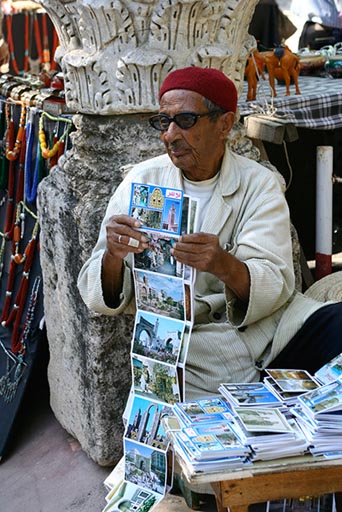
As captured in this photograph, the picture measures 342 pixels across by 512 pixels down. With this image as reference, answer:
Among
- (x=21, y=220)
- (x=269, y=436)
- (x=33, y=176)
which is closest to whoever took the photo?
(x=269, y=436)

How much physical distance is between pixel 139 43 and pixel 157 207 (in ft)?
3.07

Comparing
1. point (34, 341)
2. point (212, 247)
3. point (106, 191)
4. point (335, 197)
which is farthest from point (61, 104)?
point (335, 197)

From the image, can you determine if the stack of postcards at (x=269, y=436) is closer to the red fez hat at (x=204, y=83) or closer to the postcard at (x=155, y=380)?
the postcard at (x=155, y=380)

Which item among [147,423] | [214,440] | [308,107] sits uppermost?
[308,107]

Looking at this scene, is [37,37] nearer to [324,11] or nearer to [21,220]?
[324,11]

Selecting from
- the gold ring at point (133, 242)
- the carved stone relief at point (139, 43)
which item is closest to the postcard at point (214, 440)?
the gold ring at point (133, 242)

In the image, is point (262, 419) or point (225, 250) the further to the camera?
point (225, 250)

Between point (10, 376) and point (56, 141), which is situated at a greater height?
point (56, 141)

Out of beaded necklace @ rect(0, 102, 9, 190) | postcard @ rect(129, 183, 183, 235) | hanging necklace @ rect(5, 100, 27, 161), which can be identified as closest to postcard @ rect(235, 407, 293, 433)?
postcard @ rect(129, 183, 183, 235)

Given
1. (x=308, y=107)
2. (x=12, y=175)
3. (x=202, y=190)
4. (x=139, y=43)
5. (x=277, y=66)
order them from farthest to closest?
1. (x=277, y=66)
2. (x=308, y=107)
3. (x=12, y=175)
4. (x=139, y=43)
5. (x=202, y=190)

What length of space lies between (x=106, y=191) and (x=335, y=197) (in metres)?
2.51

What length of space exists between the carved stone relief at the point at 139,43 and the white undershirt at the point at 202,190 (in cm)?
55

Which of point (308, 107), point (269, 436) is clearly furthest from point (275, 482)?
point (308, 107)

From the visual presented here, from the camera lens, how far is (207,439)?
7.19ft
